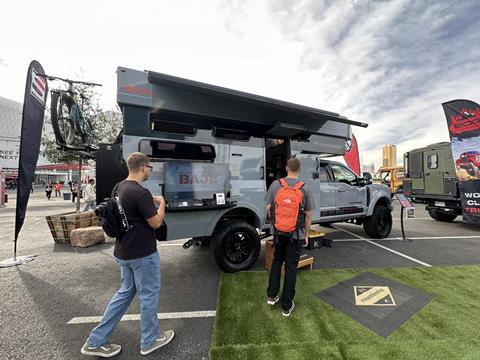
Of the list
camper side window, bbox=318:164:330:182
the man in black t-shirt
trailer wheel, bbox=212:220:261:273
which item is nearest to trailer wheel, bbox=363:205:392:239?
camper side window, bbox=318:164:330:182

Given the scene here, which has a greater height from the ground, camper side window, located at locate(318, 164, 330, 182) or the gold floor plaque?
camper side window, located at locate(318, 164, 330, 182)

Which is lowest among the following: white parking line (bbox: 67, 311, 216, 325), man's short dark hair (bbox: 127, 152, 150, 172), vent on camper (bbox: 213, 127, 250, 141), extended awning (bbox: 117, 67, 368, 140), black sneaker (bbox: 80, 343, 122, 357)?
white parking line (bbox: 67, 311, 216, 325)

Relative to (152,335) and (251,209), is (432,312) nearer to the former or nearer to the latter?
(251,209)

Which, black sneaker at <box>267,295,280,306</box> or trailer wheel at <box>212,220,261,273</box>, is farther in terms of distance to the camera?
trailer wheel at <box>212,220,261,273</box>

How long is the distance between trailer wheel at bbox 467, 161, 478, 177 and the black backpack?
9.27 metres

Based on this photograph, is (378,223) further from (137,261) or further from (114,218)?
(114,218)

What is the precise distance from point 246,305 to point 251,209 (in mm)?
1514

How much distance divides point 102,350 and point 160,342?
0.50 meters

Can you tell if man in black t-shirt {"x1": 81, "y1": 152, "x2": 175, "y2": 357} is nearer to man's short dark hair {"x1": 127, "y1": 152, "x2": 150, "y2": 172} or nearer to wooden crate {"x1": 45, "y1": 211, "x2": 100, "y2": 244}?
man's short dark hair {"x1": 127, "y1": 152, "x2": 150, "y2": 172}

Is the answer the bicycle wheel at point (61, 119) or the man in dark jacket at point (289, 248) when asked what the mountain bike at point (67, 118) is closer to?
the bicycle wheel at point (61, 119)

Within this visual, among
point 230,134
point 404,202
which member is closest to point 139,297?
point 230,134

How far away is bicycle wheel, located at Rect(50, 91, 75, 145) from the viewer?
13.4 feet

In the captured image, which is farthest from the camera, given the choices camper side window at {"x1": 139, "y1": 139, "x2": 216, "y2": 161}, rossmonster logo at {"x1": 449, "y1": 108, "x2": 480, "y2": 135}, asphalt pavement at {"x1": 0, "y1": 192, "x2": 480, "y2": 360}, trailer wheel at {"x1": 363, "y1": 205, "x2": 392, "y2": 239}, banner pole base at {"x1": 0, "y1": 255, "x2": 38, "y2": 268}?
rossmonster logo at {"x1": 449, "y1": 108, "x2": 480, "y2": 135}

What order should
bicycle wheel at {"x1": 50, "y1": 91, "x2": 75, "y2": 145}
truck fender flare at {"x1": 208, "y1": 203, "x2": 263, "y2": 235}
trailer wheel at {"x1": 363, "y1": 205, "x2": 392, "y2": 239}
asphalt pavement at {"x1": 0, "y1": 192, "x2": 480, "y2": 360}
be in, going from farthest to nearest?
trailer wheel at {"x1": 363, "y1": 205, "x2": 392, "y2": 239} → bicycle wheel at {"x1": 50, "y1": 91, "x2": 75, "y2": 145} → truck fender flare at {"x1": 208, "y1": 203, "x2": 263, "y2": 235} → asphalt pavement at {"x1": 0, "y1": 192, "x2": 480, "y2": 360}
